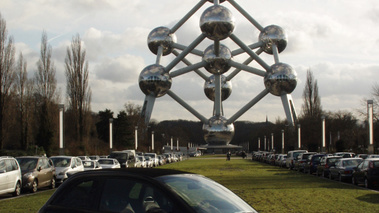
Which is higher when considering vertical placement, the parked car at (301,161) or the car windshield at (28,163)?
the car windshield at (28,163)

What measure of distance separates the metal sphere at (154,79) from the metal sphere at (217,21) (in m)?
3.68

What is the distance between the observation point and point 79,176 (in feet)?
21.4

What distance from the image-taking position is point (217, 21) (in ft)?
96.7

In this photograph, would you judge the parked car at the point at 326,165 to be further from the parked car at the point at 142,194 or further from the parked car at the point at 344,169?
the parked car at the point at 142,194

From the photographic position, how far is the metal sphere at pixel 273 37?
35.0 m

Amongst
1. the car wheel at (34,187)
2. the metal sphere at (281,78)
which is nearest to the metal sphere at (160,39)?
the metal sphere at (281,78)

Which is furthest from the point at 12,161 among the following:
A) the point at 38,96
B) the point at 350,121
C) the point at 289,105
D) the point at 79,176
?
the point at 350,121

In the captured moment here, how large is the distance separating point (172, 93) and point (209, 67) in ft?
11.1

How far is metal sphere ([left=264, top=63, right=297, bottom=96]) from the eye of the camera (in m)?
31.0

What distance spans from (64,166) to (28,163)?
365 cm

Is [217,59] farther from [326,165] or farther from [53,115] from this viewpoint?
[53,115]

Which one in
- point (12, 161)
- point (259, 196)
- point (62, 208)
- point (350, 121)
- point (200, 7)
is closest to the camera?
point (62, 208)

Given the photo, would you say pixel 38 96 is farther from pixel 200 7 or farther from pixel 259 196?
pixel 259 196

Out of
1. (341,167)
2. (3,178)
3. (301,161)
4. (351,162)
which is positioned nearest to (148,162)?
(301,161)
